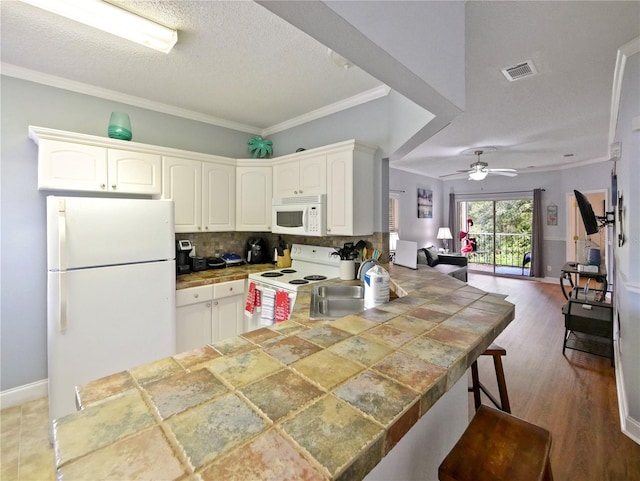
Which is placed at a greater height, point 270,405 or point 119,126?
point 119,126

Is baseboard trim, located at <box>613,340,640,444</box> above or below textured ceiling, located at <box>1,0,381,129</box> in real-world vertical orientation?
below

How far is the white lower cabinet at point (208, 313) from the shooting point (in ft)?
8.60

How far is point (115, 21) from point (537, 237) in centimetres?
834

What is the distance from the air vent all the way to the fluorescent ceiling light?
2440 mm

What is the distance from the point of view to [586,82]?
8.45 ft

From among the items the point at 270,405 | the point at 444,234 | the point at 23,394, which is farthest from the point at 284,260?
the point at 444,234

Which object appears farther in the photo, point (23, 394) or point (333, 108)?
point (333, 108)

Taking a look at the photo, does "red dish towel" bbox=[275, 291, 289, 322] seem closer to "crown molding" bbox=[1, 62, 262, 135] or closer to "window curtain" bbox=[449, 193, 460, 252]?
"crown molding" bbox=[1, 62, 262, 135]

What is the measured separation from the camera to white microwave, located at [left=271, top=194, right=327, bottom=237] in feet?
9.09

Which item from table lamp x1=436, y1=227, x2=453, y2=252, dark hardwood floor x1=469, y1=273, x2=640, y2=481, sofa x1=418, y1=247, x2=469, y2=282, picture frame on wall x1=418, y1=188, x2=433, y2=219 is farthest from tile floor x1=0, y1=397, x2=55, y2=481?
table lamp x1=436, y1=227, x2=453, y2=252

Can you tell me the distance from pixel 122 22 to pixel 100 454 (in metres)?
2.19

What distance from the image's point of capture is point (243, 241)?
376 cm

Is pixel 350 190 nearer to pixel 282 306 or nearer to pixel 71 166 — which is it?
pixel 282 306

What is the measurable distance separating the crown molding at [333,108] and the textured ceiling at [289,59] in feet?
0.18
